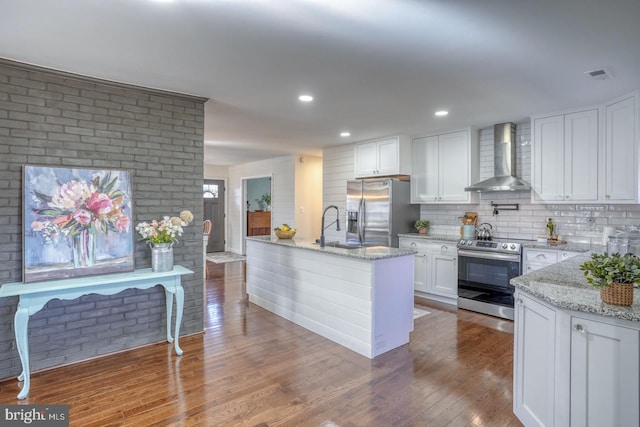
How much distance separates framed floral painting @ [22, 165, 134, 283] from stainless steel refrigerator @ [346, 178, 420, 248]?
3505 millimetres

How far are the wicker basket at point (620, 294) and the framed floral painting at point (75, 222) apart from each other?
3468mm

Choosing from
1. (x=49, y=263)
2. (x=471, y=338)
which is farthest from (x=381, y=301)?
(x=49, y=263)

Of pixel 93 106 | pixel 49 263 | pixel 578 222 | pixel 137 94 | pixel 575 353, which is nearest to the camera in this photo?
pixel 575 353

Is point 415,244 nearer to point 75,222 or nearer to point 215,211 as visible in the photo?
point 75,222

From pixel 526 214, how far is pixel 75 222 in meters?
5.10

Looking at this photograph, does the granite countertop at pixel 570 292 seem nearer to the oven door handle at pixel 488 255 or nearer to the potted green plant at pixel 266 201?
the oven door handle at pixel 488 255

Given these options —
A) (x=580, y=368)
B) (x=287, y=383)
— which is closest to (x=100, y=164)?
(x=287, y=383)

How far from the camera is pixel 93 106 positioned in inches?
123

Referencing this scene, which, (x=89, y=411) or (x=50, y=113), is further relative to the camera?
(x=50, y=113)

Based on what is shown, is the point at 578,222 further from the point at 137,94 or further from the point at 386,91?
the point at 137,94

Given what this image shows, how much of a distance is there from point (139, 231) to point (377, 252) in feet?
7.26

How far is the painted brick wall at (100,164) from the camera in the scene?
2799 millimetres

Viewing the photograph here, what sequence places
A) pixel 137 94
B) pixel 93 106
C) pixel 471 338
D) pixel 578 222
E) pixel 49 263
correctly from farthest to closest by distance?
pixel 578 222 < pixel 471 338 < pixel 137 94 < pixel 93 106 < pixel 49 263

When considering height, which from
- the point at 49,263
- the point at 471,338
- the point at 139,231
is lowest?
the point at 471,338
